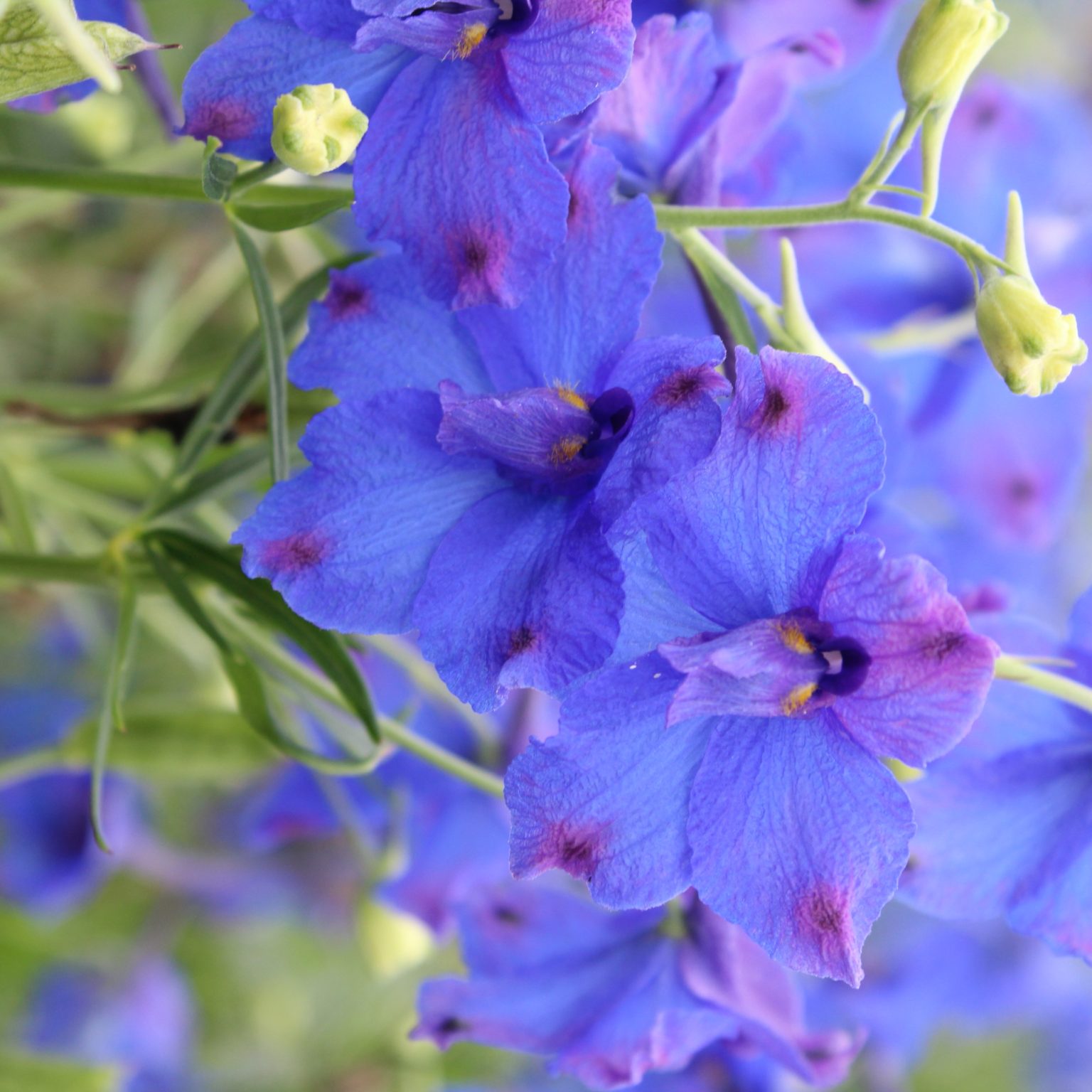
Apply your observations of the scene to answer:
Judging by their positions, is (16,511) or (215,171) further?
(16,511)

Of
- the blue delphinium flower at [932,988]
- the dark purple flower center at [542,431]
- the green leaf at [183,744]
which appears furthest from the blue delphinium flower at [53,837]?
the dark purple flower center at [542,431]

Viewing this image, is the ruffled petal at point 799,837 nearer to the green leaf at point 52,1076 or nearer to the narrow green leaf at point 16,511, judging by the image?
the narrow green leaf at point 16,511

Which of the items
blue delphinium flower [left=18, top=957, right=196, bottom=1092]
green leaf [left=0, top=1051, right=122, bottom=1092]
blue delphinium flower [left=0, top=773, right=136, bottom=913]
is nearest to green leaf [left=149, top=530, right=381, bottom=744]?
green leaf [left=0, top=1051, right=122, bottom=1092]

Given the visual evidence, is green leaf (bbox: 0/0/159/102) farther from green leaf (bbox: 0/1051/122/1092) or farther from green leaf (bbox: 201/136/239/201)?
green leaf (bbox: 0/1051/122/1092)

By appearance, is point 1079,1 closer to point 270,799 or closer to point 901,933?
point 901,933

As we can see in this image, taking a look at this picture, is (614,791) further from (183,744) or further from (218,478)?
(183,744)

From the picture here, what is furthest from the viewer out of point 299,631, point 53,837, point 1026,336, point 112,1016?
point 112,1016

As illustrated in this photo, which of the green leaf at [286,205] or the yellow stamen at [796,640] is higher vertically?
the green leaf at [286,205]

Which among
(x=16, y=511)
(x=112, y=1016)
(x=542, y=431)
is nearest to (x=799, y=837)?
(x=542, y=431)

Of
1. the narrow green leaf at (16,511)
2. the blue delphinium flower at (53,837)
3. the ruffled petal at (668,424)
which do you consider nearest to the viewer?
the ruffled petal at (668,424)
